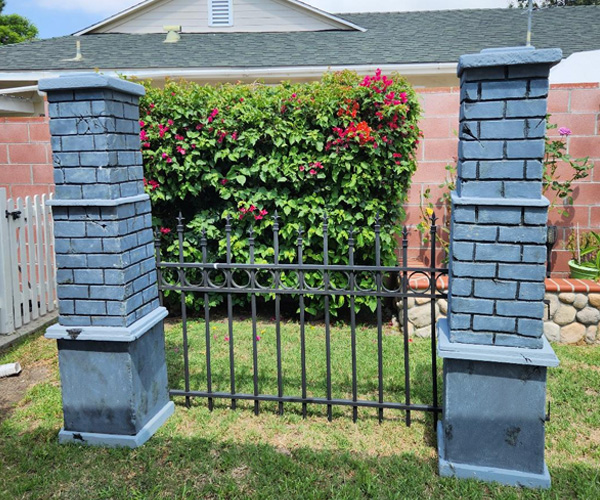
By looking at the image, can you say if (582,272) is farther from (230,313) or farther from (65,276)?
(65,276)

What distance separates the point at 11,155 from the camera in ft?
20.1

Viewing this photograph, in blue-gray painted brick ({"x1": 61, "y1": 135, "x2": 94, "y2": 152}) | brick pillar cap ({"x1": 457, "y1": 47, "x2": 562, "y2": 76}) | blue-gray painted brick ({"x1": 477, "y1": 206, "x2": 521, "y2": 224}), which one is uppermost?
brick pillar cap ({"x1": 457, "y1": 47, "x2": 562, "y2": 76})

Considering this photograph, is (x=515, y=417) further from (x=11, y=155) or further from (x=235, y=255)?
(x=11, y=155)

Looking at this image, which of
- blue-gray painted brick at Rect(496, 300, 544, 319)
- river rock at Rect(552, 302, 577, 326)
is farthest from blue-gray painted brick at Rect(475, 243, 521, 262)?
river rock at Rect(552, 302, 577, 326)

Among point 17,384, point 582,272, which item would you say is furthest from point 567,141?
point 17,384

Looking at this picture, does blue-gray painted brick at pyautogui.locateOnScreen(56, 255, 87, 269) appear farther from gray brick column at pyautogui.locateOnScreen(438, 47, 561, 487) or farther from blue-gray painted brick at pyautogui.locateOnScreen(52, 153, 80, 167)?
gray brick column at pyautogui.locateOnScreen(438, 47, 561, 487)

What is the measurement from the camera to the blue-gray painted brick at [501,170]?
250 cm

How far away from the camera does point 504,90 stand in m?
2.48

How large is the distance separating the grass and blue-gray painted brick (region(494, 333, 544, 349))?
2.35ft

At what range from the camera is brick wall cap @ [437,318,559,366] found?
255 centimetres

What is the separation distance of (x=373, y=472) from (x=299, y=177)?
9.29 ft

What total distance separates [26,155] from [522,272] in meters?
5.71

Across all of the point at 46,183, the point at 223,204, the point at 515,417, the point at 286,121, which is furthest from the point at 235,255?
the point at 515,417

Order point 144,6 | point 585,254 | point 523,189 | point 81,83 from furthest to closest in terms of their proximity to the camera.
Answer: point 144,6, point 585,254, point 81,83, point 523,189
